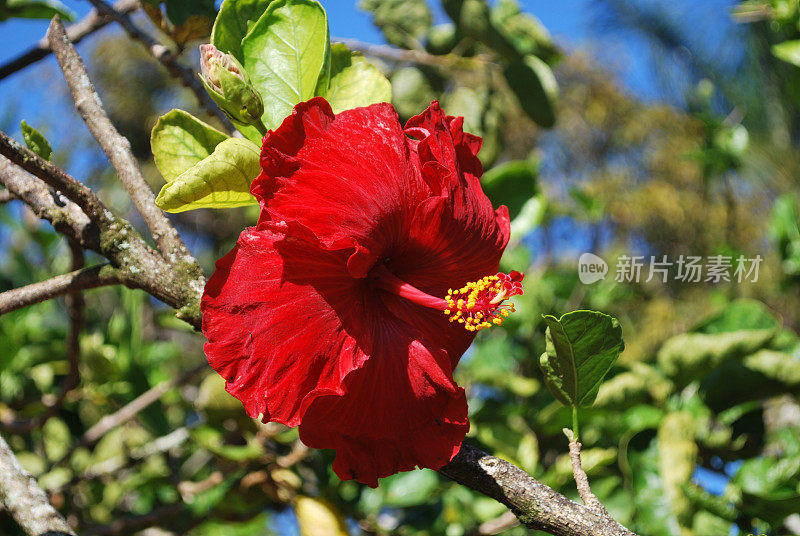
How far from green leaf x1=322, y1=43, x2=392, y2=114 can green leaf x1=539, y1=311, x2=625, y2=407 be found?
13.9 inches

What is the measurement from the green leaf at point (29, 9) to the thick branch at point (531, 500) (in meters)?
1.05

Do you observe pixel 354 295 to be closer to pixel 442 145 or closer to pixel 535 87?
pixel 442 145

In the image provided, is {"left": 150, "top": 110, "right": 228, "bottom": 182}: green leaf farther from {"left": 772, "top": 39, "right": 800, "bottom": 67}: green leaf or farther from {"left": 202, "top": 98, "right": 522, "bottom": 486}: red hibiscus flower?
{"left": 772, "top": 39, "right": 800, "bottom": 67}: green leaf

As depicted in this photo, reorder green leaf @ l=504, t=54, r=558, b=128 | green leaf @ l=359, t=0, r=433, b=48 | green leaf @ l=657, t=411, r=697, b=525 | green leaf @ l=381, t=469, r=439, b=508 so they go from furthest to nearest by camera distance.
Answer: green leaf @ l=359, t=0, r=433, b=48, green leaf @ l=504, t=54, r=558, b=128, green leaf @ l=381, t=469, r=439, b=508, green leaf @ l=657, t=411, r=697, b=525

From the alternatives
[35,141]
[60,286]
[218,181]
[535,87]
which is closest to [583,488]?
[218,181]

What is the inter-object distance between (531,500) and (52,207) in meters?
0.63

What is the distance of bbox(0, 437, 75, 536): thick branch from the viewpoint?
2.20 feet

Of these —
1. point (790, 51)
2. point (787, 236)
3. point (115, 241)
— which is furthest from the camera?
point (787, 236)

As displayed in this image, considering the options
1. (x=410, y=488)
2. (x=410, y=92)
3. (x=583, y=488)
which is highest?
(x=410, y=92)

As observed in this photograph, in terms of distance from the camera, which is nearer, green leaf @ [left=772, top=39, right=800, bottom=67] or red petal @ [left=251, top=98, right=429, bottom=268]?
red petal @ [left=251, top=98, right=429, bottom=268]

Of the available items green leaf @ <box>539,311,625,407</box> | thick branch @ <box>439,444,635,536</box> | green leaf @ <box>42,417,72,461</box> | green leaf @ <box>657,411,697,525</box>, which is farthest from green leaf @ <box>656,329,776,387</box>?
green leaf @ <box>42,417,72,461</box>

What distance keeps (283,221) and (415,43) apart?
1.20 m

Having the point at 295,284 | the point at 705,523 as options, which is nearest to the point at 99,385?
the point at 295,284

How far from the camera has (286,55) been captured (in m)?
0.82
